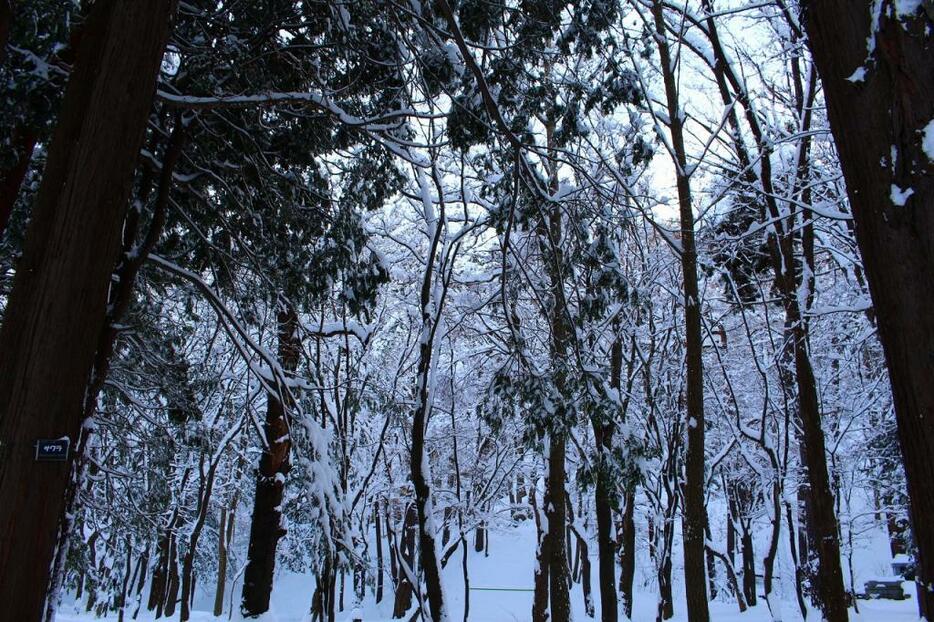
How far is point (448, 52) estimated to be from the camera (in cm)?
617

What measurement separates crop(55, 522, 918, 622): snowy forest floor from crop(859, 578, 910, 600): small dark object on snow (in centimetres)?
29

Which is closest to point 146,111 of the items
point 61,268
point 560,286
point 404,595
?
point 61,268

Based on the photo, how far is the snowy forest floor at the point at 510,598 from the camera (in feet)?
70.0

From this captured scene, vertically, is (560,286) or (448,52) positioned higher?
(448,52)

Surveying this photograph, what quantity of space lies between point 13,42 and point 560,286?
4.70 m

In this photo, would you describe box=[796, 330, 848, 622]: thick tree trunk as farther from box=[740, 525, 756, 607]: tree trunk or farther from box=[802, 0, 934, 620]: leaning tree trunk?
box=[740, 525, 756, 607]: tree trunk

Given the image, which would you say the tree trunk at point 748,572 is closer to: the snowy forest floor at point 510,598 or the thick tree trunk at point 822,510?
the snowy forest floor at point 510,598

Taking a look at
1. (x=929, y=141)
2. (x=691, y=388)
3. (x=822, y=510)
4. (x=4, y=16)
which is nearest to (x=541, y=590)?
(x=822, y=510)

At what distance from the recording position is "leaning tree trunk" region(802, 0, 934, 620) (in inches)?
75.9

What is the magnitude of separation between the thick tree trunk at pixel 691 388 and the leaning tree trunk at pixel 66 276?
20.7 ft

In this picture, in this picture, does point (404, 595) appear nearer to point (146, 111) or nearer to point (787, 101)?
point (787, 101)

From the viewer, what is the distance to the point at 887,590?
23.8m

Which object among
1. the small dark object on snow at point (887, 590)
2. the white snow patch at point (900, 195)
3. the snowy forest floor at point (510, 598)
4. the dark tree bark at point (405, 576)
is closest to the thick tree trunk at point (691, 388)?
the white snow patch at point (900, 195)

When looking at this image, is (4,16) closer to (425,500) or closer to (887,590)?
(425,500)
